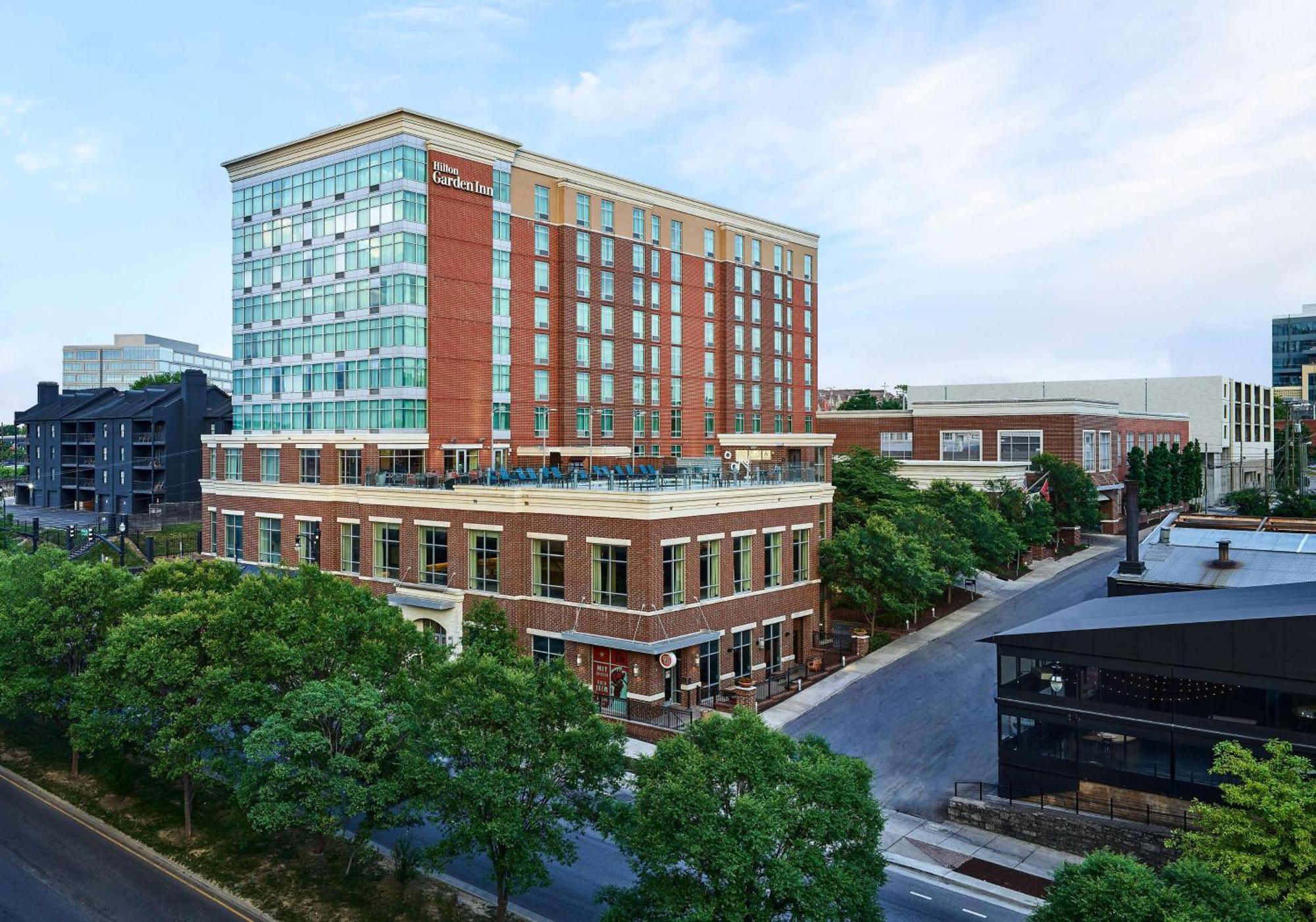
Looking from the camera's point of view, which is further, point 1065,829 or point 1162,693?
point 1065,829

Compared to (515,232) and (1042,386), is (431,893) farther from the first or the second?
(1042,386)

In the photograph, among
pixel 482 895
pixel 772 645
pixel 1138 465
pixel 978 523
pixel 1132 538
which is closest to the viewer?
pixel 482 895

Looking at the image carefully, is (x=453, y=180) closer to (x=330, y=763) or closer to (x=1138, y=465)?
(x=330, y=763)

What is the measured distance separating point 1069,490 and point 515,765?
66.7m

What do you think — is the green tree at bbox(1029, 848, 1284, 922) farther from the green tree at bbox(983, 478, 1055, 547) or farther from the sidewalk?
the green tree at bbox(983, 478, 1055, 547)

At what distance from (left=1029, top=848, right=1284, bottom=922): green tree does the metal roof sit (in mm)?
12112

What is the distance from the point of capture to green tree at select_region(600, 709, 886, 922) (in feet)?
58.6

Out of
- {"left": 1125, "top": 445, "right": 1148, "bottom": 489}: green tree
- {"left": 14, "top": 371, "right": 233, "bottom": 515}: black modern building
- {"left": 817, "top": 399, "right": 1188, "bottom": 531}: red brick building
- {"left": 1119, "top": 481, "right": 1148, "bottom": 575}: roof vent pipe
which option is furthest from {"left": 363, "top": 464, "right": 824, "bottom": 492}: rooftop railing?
{"left": 1125, "top": 445, "right": 1148, "bottom": 489}: green tree

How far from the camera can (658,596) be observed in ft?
133

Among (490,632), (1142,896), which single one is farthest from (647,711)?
(1142,896)

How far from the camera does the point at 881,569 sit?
49.0 metres

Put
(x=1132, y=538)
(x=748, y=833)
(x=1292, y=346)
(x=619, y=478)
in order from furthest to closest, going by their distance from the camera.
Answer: (x=1292, y=346), (x=619, y=478), (x=1132, y=538), (x=748, y=833)

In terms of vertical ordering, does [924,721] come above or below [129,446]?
below

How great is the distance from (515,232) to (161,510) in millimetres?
50128
